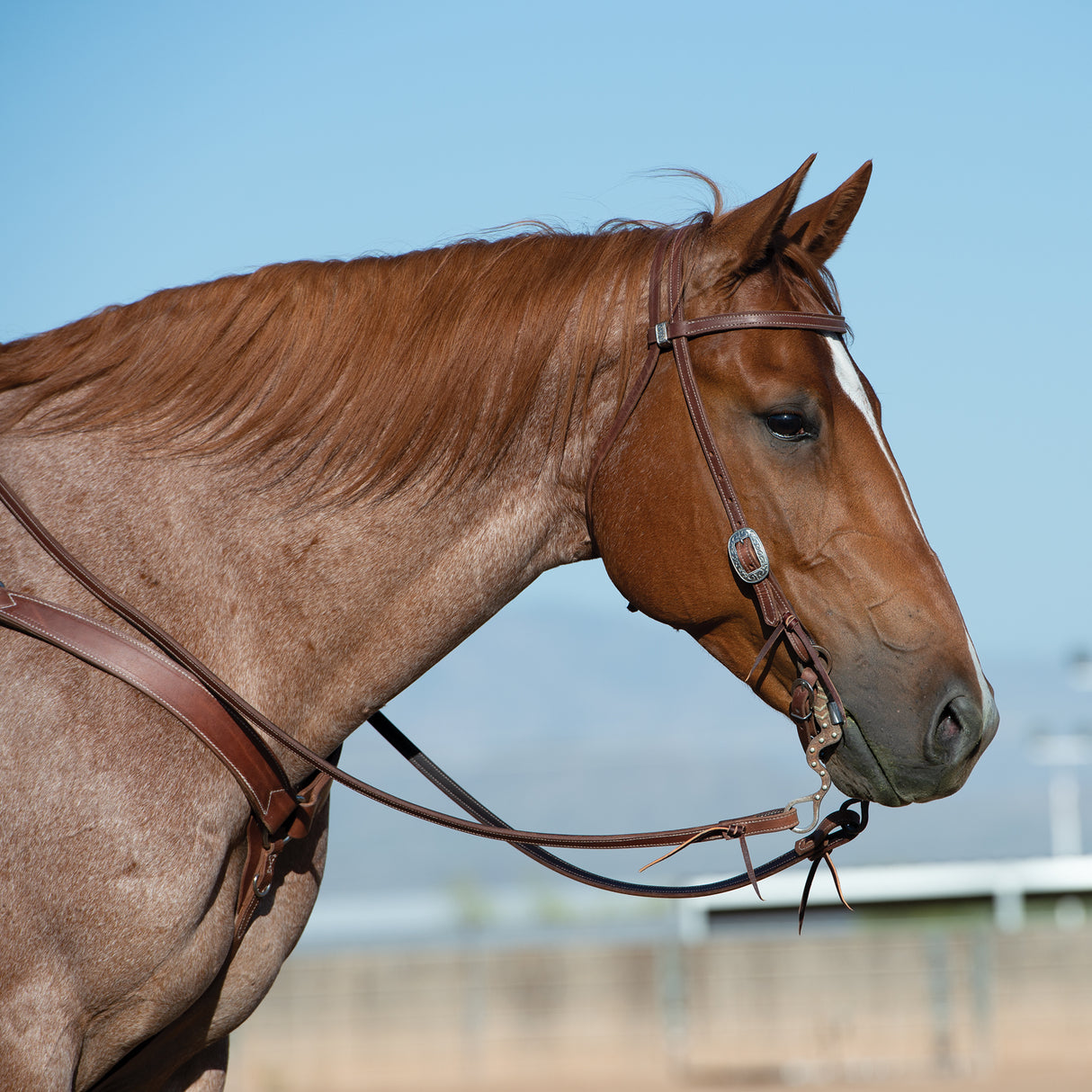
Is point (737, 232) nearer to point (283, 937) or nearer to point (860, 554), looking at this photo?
point (860, 554)

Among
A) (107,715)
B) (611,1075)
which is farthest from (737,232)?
(611,1075)

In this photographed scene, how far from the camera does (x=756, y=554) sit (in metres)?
2.46

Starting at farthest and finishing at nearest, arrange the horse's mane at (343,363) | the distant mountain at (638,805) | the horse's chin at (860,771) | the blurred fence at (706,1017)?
the distant mountain at (638,805) < the blurred fence at (706,1017) < the horse's mane at (343,363) < the horse's chin at (860,771)

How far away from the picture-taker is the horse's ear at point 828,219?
2613 millimetres

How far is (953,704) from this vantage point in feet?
7.72

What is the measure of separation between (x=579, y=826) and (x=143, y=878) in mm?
77987

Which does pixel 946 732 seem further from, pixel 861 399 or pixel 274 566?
pixel 274 566

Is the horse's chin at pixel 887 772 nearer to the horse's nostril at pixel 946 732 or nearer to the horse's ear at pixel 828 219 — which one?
the horse's nostril at pixel 946 732

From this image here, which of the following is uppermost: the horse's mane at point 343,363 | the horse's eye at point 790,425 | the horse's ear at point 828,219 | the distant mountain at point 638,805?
the distant mountain at point 638,805

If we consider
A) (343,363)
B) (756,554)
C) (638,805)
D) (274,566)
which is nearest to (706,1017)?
(756,554)

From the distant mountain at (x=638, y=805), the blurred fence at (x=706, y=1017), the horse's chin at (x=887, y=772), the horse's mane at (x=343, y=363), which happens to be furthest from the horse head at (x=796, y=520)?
the distant mountain at (x=638, y=805)

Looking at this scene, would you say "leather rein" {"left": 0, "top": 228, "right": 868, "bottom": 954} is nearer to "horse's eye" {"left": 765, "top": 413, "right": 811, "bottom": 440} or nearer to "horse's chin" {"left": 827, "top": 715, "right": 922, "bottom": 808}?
"horse's chin" {"left": 827, "top": 715, "right": 922, "bottom": 808}

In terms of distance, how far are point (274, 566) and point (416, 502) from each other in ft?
1.08

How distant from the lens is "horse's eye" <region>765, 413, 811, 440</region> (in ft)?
8.14
